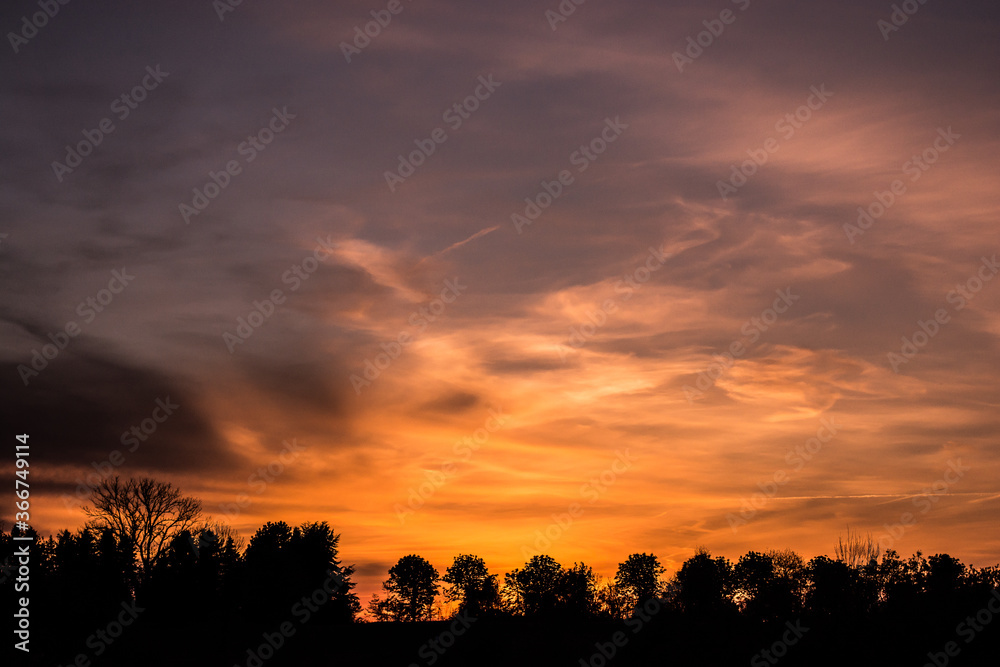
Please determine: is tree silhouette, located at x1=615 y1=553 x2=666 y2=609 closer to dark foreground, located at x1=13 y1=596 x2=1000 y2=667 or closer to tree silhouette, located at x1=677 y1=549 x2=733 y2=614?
tree silhouette, located at x1=677 y1=549 x2=733 y2=614

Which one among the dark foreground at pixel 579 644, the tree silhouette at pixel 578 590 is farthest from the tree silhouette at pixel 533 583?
the dark foreground at pixel 579 644

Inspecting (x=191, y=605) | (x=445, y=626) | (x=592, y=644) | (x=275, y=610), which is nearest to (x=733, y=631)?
(x=592, y=644)

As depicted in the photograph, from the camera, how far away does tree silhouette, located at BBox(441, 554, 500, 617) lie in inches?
5620

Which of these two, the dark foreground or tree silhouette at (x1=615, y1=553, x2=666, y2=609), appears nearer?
the dark foreground

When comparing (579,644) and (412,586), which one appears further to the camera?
(412,586)

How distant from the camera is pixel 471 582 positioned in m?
148

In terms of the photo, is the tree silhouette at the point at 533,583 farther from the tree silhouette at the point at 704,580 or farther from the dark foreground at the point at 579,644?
the dark foreground at the point at 579,644

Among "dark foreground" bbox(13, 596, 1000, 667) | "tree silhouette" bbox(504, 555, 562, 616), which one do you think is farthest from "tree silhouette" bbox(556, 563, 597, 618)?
"dark foreground" bbox(13, 596, 1000, 667)

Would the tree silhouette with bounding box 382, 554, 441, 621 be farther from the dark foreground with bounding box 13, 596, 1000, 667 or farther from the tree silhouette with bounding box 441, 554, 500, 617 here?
the dark foreground with bounding box 13, 596, 1000, 667

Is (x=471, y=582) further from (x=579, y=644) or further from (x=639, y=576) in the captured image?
(x=579, y=644)

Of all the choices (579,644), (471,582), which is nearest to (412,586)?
(471,582)

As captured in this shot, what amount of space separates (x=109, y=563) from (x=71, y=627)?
16.2m

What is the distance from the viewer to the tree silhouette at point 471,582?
143 metres

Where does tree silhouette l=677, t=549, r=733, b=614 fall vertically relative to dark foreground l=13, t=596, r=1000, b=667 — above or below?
above
